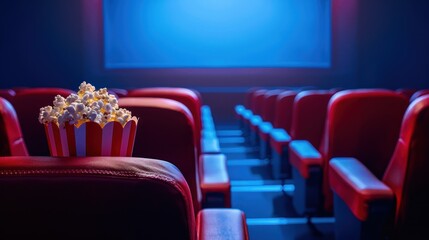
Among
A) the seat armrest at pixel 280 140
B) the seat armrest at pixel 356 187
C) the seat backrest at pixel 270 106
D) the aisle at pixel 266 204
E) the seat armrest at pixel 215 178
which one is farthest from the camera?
the seat backrest at pixel 270 106

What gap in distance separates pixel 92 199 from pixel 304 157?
6.16ft

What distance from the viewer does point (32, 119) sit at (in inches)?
82.4

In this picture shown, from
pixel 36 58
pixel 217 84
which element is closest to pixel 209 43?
pixel 217 84

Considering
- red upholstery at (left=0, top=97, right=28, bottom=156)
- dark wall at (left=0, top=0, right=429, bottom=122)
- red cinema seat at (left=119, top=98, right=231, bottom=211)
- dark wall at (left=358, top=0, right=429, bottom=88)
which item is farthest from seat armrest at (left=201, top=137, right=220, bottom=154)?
dark wall at (left=0, top=0, right=429, bottom=122)

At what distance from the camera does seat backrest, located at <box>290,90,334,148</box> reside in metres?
2.73

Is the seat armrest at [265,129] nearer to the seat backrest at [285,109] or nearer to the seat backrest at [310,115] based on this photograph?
the seat backrest at [285,109]

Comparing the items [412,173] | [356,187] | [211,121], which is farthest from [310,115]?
[211,121]

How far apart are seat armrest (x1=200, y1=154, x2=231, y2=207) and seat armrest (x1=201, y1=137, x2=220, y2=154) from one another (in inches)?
18.0

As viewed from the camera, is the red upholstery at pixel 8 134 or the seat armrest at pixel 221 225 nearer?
the seat armrest at pixel 221 225

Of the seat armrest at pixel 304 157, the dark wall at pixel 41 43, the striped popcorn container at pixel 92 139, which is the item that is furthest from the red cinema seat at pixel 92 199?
the dark wall at pixel 41 43

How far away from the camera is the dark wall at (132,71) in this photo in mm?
8500

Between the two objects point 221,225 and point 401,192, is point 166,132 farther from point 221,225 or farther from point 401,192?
point 401,192

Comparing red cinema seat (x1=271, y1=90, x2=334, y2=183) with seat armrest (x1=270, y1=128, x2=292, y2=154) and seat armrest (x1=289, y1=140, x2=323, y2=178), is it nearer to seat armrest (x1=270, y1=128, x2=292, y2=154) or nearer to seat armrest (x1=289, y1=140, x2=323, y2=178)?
seat armrest (x1=270, y1=128, x2=292, y2=154)

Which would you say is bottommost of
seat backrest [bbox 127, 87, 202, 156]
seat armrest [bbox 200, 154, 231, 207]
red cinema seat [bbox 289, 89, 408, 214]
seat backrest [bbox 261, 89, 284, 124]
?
seat backrest [bbox 261, 89, 284, 124]
